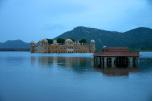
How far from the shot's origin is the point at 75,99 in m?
15.9

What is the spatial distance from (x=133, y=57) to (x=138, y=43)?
10165cm

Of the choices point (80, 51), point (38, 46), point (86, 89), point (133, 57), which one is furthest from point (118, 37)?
point (86, 89)

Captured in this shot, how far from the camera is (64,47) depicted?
516 feet

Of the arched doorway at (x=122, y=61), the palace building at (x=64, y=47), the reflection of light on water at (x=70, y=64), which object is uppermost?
the palace building at (x=64, y=47)

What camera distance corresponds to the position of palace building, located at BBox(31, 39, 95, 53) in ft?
514

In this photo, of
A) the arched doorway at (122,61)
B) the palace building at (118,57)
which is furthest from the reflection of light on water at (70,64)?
the arched doorway at (122,61)

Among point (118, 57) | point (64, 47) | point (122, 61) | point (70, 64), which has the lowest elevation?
point (70, 64)

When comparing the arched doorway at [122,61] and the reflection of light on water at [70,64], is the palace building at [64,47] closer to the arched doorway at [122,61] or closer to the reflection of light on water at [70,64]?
the reflection of light on water at [70,64]

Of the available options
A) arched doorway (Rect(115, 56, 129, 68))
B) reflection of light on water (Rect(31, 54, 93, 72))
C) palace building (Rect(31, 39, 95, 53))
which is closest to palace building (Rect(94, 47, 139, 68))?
arched doorway (Rect(115, 56, 129, 68))

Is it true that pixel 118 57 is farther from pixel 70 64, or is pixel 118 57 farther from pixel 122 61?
pixel 70 64

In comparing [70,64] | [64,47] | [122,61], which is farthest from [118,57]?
[64,47]

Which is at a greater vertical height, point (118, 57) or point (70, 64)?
point (118, 57)

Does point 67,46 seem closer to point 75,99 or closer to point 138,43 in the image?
point 138,43

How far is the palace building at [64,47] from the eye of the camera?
514 ft
